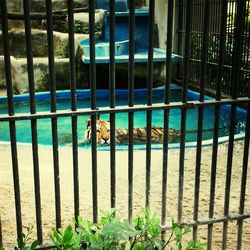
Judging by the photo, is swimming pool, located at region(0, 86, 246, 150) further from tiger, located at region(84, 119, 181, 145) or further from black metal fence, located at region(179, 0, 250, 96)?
black metal fence, located at region(179, 0, 250, 96)

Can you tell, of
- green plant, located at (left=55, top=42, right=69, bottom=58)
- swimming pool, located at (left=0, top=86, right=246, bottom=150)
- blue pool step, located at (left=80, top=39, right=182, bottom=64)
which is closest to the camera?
swimming pool, located at (left=0, top=86, right=246, bottom=150)

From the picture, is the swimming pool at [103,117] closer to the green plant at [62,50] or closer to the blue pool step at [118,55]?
the blue pool step at [118,55]

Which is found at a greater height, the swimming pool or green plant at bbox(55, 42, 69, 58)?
green plant at bbox(55, 42, 69, 58)

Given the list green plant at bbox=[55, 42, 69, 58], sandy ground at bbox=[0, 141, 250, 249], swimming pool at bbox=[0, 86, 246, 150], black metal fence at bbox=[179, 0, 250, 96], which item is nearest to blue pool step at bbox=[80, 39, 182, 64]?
green plant at bbox=[55, 42, 69, 58]

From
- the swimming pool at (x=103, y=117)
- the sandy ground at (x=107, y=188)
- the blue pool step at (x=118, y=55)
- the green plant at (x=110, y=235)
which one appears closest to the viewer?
the green plant at (x=110, y=235)

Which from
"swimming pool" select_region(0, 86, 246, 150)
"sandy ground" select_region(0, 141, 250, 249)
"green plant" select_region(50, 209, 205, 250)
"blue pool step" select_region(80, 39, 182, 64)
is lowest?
"swimming pool" select_region(0, 86, 246, 150)

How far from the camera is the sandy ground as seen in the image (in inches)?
142

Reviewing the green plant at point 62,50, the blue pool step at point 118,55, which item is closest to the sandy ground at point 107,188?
the blue pool step at point 118,55

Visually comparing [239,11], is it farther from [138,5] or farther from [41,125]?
[138,5]

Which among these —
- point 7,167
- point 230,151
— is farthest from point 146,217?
point 7,167

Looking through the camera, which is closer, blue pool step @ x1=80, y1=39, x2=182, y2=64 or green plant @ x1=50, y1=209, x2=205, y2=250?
green plant @ x1=50, y1=209, x2=205, y2=250

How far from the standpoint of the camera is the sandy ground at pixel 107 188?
3603 millimetres

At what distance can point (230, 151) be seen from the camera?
263cm

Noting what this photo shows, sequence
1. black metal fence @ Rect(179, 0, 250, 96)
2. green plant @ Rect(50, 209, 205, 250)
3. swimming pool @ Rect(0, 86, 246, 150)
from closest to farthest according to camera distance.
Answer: green plant @ Rect(50, 209, 205, 250) < swimming pool @ Rect(0, 86, 246, 150) < black metal fence @ Rect(179, 0, 250, 96)
